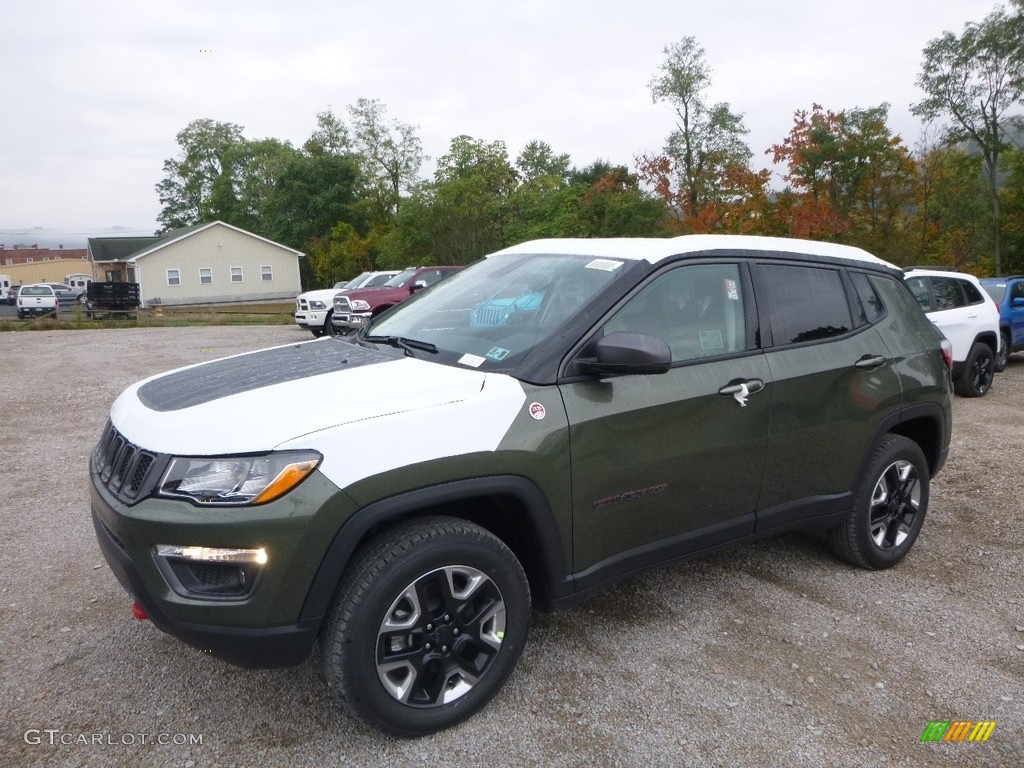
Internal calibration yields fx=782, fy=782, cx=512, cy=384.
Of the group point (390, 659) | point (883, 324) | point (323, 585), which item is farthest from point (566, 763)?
point (883, 324)

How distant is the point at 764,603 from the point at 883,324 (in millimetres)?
1632

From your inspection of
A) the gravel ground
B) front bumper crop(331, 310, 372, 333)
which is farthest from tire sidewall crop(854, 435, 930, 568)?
front bumper crop(331, 310, 372, 333)

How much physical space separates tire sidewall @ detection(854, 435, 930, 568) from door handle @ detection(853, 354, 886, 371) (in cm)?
45

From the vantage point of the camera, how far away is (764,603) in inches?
156

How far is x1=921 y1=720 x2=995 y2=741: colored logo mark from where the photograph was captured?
290cm

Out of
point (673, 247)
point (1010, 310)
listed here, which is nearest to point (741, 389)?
point (673, 247)

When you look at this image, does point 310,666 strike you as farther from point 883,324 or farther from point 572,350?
point 883,324

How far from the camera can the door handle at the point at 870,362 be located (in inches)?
157

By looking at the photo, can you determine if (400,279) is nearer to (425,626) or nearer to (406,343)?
(406,343)

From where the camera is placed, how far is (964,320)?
31.8 ft

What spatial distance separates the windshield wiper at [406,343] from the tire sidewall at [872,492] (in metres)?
2.41

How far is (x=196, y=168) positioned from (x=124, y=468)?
81.0m

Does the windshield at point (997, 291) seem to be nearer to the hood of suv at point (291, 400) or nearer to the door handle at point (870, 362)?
the door handle at point (870, 362)

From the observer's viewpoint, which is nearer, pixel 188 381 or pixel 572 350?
pixel 572 350
